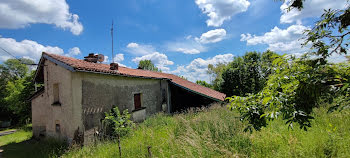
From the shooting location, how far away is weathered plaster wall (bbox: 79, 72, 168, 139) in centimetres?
703

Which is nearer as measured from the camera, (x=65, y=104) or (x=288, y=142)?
(x=288, y=142)

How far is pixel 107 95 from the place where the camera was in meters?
8.04

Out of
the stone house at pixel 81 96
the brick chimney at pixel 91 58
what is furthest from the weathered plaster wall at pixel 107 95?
the brick chimney at pixel 91 58

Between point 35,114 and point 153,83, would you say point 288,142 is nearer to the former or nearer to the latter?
point 153,83

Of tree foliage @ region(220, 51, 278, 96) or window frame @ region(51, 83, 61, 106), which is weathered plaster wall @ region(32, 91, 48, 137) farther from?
tree foliage @ region(220, 51, 278, 96)

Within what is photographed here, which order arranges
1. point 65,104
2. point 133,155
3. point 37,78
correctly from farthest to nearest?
1. point 37,78
2. point 65,104
3. point 133,155

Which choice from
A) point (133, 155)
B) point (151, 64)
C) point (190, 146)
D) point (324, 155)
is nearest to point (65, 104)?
point (133, 155)

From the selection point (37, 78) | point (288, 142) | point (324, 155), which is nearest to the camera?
point (324, 155)

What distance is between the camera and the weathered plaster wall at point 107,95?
23.1ft

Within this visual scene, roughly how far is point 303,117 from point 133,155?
4.45 metres

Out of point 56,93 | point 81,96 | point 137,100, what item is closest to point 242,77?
point 137,100

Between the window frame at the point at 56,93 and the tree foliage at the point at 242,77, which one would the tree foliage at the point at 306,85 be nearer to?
the window frame at the point at 56,93

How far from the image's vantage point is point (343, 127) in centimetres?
449

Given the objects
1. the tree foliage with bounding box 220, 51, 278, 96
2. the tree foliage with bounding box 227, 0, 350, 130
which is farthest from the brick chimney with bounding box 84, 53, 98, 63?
the tree foliage with bounding box 220, 51, 278, 96
